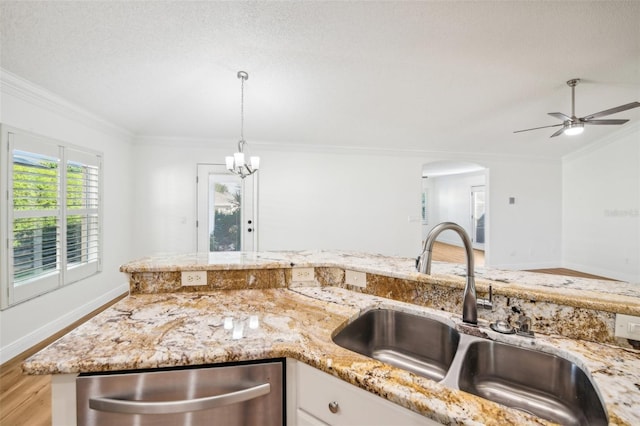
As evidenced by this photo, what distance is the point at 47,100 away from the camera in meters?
2.53

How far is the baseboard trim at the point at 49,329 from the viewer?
2201mm

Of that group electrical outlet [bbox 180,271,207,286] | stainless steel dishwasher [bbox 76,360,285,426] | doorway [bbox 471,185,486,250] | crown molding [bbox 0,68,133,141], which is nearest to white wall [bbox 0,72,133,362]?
crown molding [bbox 0,68,133,141]

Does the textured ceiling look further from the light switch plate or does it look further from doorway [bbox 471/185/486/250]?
doorway [bbox 471/185/486/250]

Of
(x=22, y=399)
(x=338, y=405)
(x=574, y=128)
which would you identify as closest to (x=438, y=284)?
(x=338, y=405)

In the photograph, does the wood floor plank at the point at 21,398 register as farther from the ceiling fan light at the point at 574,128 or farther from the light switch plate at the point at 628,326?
the ceiling fan light at the point at 574,128

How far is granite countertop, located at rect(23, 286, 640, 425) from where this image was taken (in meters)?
0.62

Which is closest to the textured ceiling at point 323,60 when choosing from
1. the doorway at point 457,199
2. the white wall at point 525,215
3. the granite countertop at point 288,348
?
the white wall at point 525,215

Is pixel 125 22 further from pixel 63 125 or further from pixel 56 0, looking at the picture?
pixel 63 125

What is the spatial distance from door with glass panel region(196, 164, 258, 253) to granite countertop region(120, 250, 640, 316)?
2.70m

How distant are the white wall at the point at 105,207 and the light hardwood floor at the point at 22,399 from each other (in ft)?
0.96

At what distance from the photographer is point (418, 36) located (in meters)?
2.24

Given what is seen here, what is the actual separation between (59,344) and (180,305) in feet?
1.35

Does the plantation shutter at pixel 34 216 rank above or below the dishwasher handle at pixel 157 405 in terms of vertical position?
above

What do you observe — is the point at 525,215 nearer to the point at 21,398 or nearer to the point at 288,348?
the point at 288,348
